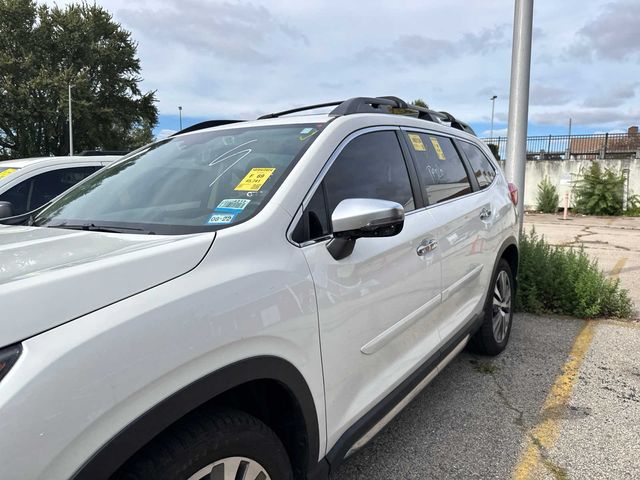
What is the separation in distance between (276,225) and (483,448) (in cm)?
184

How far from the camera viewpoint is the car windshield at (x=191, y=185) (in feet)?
6.30

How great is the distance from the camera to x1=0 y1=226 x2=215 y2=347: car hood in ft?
3.81

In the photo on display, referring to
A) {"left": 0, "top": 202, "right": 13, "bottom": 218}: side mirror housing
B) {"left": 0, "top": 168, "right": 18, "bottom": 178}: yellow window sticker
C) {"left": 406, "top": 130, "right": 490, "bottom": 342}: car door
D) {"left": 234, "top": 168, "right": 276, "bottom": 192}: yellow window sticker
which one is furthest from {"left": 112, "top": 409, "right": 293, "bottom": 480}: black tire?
{"left": 0, "top": 168, "right": 18, "bottom": 178}: yellow window sticker

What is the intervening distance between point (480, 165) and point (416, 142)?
124 cm

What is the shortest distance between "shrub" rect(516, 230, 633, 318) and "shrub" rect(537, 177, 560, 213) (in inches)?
657

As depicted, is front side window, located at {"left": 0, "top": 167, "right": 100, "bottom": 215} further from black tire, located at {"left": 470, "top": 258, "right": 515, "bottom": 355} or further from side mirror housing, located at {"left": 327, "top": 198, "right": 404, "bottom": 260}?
black tire, located at {"left": 470, "top": 258, "right": 515, "bottom": 355}

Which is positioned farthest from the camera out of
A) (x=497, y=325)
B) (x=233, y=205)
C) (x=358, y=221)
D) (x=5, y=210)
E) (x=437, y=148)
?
(x=497, y=325)

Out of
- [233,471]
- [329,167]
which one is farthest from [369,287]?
[233,471]

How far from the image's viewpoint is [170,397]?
129cm

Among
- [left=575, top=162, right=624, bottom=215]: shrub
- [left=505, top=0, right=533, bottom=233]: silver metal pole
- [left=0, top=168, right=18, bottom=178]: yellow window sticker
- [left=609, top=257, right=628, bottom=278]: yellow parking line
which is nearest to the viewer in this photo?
[left=0, top=168, right=18, bottom=178]: yellow window sticker

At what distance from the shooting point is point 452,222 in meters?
2.93

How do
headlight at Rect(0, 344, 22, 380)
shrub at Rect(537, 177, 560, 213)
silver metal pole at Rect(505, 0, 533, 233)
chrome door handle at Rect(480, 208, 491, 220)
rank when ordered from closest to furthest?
headlight at Rect(0, 344, 22, 380)
chrome door handle at Rect(480, 208, 491, 220)
silver metal pole at Rect(505, 0, 533, 233)
shrub at Rect(537, 177, 560, 213)

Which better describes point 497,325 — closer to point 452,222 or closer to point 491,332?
point 491,332

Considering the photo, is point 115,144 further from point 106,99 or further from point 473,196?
point 473,196
